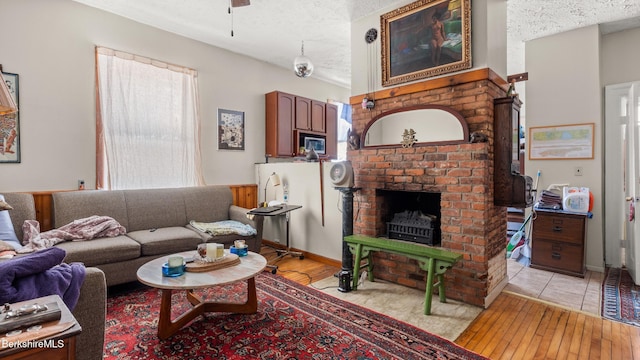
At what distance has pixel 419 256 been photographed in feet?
8.36

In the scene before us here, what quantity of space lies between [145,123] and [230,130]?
113 cm

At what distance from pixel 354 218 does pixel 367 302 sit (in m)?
0.98

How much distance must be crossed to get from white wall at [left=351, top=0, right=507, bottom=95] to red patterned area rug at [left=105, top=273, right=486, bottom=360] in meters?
2.20

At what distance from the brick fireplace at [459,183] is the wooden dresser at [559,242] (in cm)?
86

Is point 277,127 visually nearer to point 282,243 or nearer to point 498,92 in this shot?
point 282,243

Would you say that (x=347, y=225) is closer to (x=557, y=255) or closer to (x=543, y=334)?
(x=543, y=334)

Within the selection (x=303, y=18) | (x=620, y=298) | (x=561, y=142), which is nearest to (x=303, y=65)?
(x=303, y=18)

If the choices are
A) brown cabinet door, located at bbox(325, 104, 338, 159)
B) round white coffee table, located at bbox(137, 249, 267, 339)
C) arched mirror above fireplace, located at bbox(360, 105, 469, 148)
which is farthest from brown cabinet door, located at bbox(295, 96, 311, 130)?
round white coffee table, located at bbox(137, 249, 267, 339)

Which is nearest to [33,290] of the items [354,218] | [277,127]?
[354,218]

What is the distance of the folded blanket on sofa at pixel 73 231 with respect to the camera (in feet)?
8.55

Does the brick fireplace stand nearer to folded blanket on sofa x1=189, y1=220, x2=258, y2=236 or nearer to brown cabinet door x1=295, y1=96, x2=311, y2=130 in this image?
folded blanket on sofa x1=189, y1=220, x2=258, y2=236

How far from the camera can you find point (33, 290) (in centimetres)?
126

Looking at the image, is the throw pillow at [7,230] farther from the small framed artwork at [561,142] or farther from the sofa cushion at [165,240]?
the small framed artwork at [561,142]

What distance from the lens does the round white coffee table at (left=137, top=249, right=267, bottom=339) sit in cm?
191
